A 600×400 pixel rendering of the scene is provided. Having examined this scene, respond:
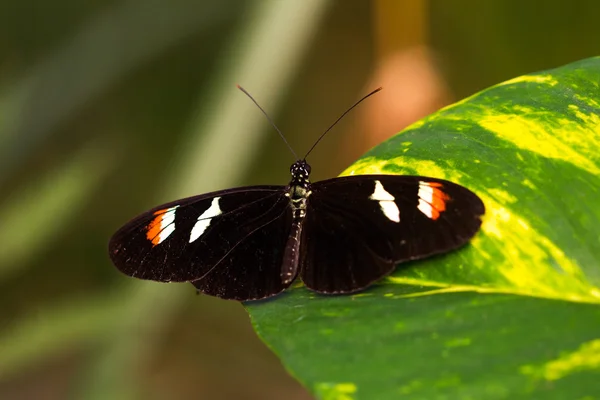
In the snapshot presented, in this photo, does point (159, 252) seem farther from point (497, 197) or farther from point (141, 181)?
point (141, 181)

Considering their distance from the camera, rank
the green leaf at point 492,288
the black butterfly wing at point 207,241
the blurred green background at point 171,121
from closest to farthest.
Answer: the green leaf at point 492,288 < the black butterfly wing at point 207,241 < the blurred green background at point 171,121

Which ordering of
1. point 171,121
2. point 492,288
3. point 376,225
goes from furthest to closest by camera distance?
point 171,121
point 376,225
point 492,288

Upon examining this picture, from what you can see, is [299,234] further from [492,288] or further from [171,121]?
[171,121]

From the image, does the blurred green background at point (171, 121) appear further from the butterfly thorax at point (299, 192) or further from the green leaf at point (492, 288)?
the green leaf at point (492, 288)

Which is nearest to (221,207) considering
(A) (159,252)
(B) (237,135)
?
(A) (159,252)

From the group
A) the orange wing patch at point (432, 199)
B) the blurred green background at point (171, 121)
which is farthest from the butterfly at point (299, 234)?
the blurred green background at point (171, 121)

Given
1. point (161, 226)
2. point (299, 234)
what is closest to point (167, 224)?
point (161, 226)

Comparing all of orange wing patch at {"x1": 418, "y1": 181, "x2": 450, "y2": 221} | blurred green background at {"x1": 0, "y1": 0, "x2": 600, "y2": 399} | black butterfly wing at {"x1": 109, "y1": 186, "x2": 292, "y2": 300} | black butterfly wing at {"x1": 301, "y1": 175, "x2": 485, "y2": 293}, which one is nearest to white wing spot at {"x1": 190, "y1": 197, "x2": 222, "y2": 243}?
black butterfly wing at {"x1": 109, "y1": 186, "x2": 292, "y2": 300}
